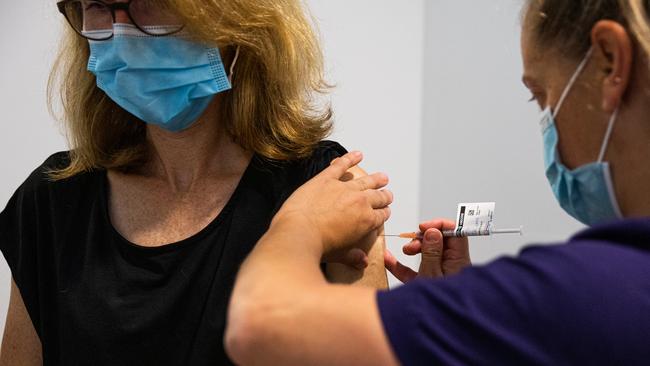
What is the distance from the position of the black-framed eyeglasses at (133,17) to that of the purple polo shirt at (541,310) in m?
0.73

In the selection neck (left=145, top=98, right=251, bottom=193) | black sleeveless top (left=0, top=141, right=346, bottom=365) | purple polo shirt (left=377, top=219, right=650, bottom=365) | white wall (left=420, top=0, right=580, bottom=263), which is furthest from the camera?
white wall (left=420, top=0, right=580, bottom=263)

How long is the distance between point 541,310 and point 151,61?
85 centimetres

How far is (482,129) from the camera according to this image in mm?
2062

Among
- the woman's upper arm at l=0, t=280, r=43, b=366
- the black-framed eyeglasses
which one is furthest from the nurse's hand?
the woman's upper arm at l=0, t=280, r=43, b=366

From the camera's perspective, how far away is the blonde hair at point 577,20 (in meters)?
0.84

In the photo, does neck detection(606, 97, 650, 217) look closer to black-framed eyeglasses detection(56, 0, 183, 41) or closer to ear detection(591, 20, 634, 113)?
ear detection(591, 20, 634, 113)

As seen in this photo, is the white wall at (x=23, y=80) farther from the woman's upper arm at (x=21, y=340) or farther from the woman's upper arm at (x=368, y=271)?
the woman's upper arm at (x=368, y=271)

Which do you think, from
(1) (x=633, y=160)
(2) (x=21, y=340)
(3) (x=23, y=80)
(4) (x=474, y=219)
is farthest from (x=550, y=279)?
(3) (x=23, y=80)

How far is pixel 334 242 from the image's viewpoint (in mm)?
1133

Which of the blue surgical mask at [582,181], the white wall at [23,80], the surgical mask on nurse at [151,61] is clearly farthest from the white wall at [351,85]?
the blue surgical mask at [582,181]

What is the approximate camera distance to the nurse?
73 cm

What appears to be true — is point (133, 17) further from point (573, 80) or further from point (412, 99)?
point (412, 99)

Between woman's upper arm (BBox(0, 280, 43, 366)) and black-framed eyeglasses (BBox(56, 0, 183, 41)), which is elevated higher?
black-framed eyeglasses (BBox(56, 0, 183, 41))

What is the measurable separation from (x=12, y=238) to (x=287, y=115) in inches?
22.9
